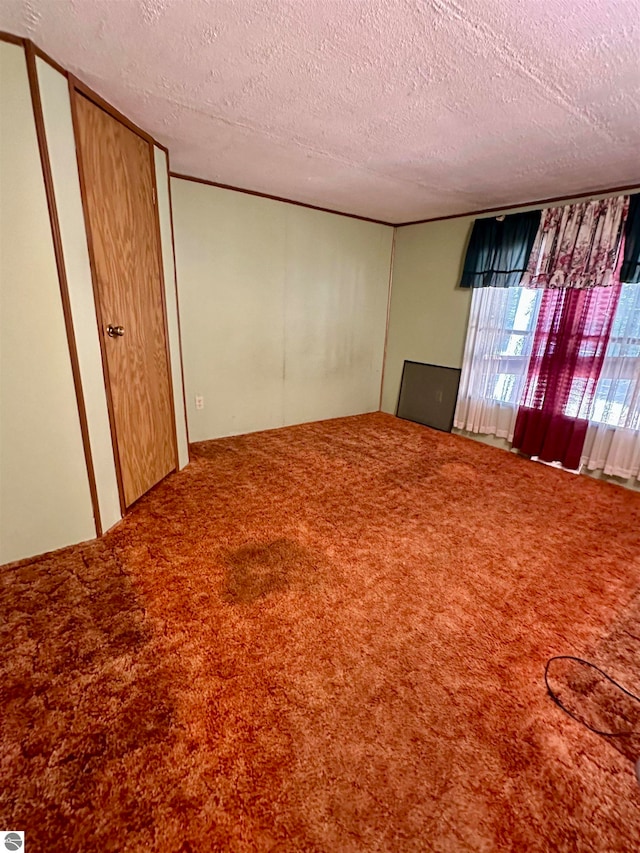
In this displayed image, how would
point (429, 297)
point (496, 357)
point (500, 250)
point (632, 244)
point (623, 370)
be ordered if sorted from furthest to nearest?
point (429, 297) → point (496, 357) → point (500, 250) → point (623, 370) → point (632, 244)

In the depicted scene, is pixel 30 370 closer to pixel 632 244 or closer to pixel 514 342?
pixel 514 342

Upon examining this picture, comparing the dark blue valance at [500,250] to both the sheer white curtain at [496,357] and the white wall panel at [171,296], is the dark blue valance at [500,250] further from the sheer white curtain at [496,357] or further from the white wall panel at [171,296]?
the white wall panel at [171,296]

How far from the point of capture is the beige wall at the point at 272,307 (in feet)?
10.5

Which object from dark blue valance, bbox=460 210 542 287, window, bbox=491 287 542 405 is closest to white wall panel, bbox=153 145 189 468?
dark blue valance, bbox=460 210 542 287

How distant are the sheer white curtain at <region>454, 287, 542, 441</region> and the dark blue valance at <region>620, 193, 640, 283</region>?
25.0 inches

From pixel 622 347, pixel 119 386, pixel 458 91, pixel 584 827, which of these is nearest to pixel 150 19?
pixel 458 91

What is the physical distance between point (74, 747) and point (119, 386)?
5.41 ft

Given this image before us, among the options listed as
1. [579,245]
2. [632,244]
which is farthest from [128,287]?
[632,244]

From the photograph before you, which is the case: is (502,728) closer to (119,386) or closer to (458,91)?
(119,386)

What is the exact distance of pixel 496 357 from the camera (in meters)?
3.63

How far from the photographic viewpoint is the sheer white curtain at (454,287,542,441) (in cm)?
342

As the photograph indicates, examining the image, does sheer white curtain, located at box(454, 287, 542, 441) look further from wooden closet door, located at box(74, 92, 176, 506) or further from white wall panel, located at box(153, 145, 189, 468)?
wooden closet door, located at box(74, 92, 176, 506)

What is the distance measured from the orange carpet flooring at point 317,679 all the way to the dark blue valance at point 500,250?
2.14 metres

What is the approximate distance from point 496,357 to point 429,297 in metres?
1.04
